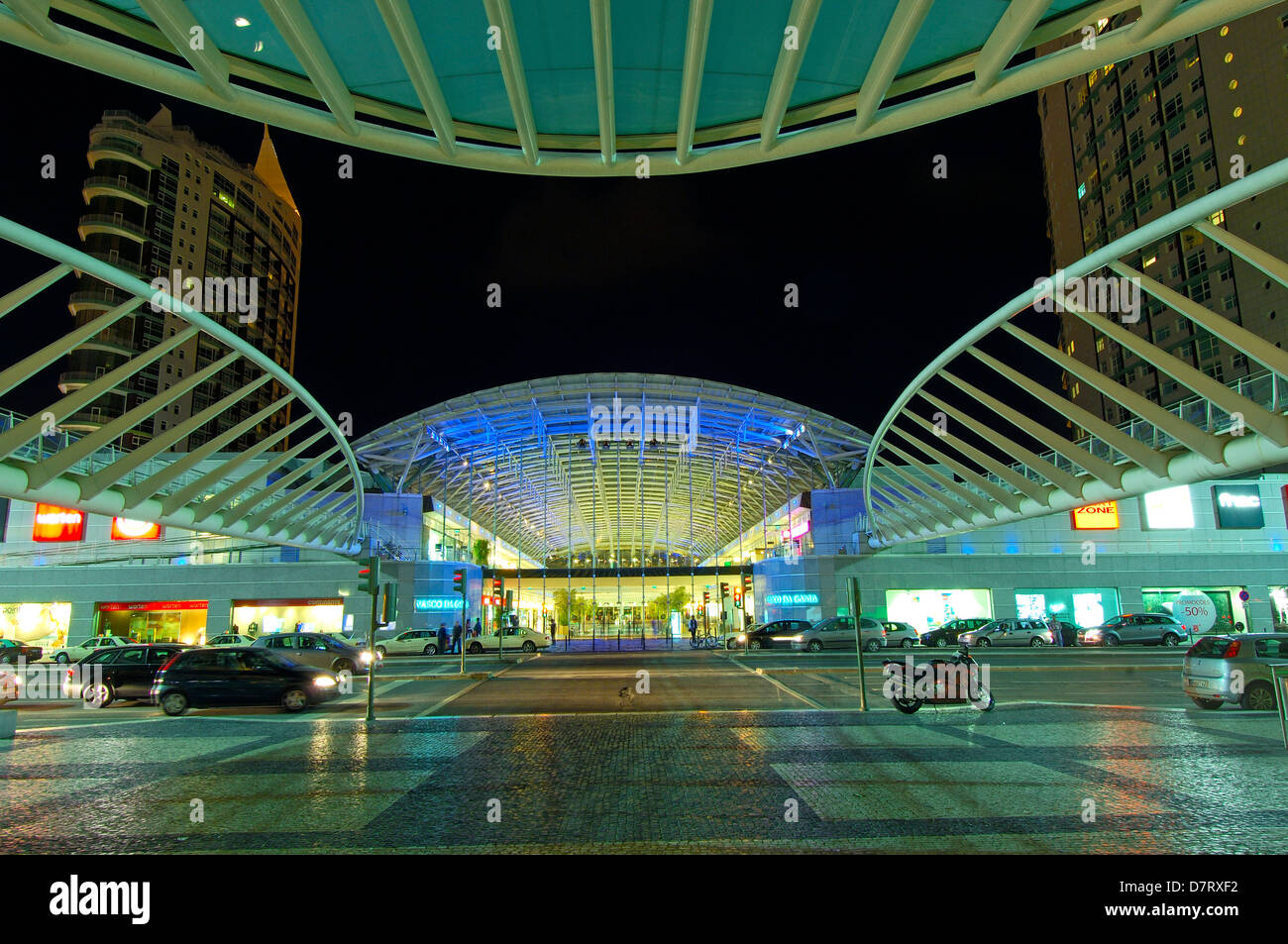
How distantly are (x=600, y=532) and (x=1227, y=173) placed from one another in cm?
6261

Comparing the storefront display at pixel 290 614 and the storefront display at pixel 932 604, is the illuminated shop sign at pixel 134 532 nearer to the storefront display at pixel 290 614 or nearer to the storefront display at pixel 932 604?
the storefront display at pixel 290 614

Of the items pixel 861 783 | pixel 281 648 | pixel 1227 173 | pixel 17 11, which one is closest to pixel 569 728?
pixel 861 783

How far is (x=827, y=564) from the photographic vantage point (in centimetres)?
4362

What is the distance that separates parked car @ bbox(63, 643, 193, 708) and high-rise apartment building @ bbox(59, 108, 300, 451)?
136ft

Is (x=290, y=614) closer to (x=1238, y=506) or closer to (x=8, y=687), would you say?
(x=8, y=687)

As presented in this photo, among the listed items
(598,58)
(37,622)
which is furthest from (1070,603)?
(37,622)

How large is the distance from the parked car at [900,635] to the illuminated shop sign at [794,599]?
292 inches

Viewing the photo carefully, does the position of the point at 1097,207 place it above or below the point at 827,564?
above

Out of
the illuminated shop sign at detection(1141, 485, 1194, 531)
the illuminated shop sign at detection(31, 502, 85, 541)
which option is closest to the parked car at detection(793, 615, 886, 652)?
the illuminated shop sign at detection(1141, 485, 1194, 531)

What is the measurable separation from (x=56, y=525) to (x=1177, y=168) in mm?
87880

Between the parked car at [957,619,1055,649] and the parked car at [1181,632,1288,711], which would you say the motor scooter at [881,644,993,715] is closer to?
the parked car at [1181,632,1288,711]

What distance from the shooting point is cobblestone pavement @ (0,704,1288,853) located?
6.27 meters
